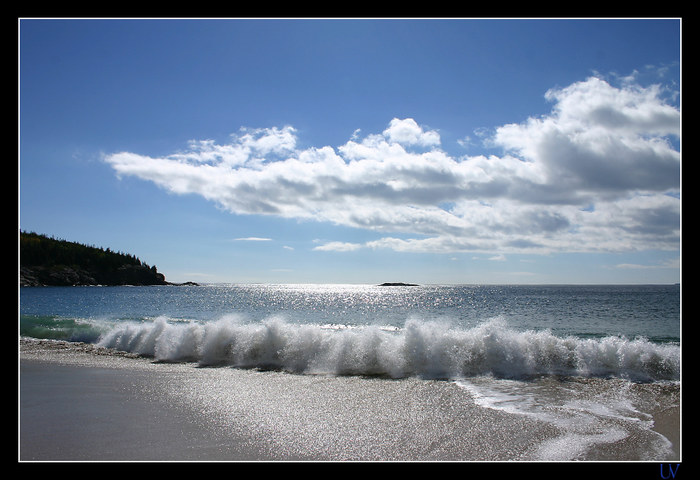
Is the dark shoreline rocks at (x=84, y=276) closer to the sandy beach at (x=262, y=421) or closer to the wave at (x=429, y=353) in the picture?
the wave at (x=429, y=353)

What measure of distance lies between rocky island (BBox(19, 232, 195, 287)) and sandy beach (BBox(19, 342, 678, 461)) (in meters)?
133

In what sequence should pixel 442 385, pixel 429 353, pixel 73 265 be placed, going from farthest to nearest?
pixel 73 265 < pixel 429 353 < pixel 442 385

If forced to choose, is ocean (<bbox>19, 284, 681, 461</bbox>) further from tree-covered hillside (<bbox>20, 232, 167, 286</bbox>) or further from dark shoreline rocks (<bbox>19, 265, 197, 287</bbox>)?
tree-covered hillside (<bbox>20, 232, 167, 286</bbox>)

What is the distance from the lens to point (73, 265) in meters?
129

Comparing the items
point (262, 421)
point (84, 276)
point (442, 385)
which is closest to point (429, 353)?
point (442, 385)

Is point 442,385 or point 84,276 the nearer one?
point 442,385

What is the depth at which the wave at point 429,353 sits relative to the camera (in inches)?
411

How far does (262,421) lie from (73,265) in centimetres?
15337

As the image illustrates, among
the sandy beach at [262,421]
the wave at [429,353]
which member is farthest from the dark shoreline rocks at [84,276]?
the sandy beach at [262,421]

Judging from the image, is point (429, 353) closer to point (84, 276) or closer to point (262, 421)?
point (262, 421)

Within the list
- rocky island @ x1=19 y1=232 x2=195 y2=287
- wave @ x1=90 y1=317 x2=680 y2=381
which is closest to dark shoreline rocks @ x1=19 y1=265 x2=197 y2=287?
rocky island @ x1=19 y1=232 x2=195 y2=287

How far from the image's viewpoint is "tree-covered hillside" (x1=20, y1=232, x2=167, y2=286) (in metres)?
119
